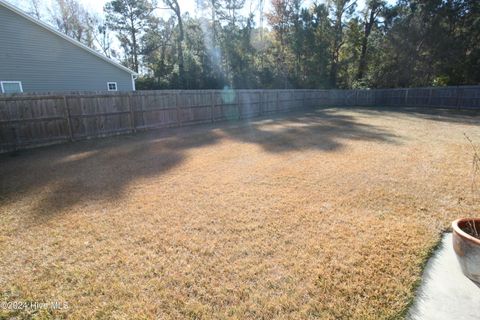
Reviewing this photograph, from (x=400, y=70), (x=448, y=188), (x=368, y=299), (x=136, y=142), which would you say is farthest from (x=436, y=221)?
(x=400, y=70)

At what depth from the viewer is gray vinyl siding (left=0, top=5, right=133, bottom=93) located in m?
10.3

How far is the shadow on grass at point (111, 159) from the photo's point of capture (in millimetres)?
4117

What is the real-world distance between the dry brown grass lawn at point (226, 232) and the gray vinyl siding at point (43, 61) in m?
7.15

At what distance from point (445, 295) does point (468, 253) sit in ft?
1.37

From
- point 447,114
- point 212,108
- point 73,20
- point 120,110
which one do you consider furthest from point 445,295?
point 73,20

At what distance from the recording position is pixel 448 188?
416cm

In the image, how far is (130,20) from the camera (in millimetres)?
26125

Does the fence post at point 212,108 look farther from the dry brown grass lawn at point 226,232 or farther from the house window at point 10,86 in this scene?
the house window at point 10,86

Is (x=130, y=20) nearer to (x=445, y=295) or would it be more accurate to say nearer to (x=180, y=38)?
(x=180, y=38)

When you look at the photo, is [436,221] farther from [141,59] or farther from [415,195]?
[141,59]

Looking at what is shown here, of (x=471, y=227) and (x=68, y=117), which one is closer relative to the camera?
(x=471, y=227)

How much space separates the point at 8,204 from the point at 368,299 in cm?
498

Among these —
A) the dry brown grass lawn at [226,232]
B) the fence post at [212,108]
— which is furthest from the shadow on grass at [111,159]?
the fence post at [212,108]

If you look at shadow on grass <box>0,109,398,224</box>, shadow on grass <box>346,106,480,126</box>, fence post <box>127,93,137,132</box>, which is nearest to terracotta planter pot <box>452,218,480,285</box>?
shadow on grass <box>0,109,398,224</box>
